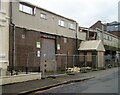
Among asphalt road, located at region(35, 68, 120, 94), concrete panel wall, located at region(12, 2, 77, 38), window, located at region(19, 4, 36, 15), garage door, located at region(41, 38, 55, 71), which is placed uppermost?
window, located at region(19, 4, 36, 15)

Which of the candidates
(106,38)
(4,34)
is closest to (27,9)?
(4,34)

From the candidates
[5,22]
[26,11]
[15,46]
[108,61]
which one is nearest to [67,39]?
[108,61]

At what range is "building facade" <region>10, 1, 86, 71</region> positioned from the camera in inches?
1067

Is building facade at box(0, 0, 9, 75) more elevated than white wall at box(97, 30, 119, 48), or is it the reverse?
white wall at box(97, 30, 119, 48)

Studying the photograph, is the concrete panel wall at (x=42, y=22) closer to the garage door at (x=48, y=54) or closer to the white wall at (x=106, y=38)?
the garage door at (x=48, y=54)

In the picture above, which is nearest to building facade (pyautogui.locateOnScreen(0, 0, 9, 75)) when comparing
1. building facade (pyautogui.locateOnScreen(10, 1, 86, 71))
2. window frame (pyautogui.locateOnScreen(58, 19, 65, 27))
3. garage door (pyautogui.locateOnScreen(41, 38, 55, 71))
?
building facade (pyautogui.locateOnScreen(10, 1, 86, 71))

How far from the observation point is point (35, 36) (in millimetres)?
31406

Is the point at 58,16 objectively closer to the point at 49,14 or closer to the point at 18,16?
the point at 49,14

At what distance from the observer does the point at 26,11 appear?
29609 mm

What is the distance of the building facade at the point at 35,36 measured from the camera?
88.9ft

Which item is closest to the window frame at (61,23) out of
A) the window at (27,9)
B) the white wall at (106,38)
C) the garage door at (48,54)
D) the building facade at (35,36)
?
the building facade at (35,36)

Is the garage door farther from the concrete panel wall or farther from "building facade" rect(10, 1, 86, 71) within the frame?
the concrete panel wall

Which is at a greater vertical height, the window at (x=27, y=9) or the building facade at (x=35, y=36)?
the window at (x=27, y=9)

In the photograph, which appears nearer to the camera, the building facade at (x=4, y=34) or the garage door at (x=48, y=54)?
the building facade at (x=4, y=34)
